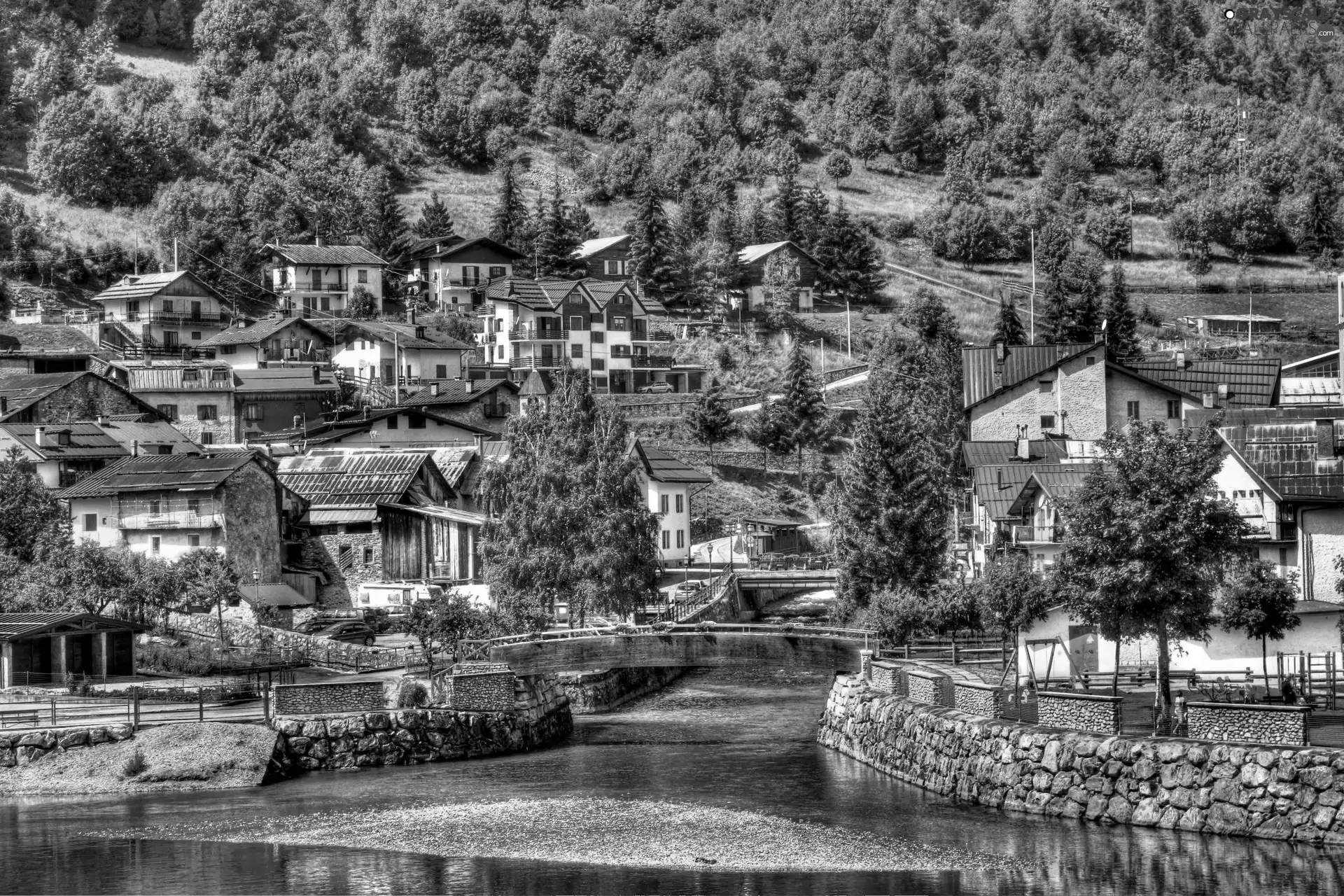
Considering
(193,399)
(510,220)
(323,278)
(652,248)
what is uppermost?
(510,220)

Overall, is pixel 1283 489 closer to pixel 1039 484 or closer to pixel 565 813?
pixel 1039 484

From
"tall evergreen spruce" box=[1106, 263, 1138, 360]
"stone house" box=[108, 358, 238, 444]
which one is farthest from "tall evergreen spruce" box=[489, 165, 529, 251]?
"tall evergreen spruce" box=[1106, 263, 1138, 360]

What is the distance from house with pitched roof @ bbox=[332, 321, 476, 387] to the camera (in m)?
113

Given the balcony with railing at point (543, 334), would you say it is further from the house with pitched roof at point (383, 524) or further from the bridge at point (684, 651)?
the bridge at point (684, 651)

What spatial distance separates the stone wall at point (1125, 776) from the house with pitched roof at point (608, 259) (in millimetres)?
93410

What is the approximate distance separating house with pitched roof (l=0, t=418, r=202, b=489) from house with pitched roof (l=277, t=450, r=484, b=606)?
784cm

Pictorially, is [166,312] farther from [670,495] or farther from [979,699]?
[979,699]

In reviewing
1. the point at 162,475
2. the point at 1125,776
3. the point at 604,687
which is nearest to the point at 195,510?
the point at 162,475

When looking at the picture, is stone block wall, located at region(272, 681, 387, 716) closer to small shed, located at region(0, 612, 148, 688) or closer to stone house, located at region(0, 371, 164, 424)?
small shed, located at region(0, 612, 148, 688)

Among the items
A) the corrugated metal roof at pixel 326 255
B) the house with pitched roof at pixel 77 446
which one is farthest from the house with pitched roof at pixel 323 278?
the house with pitched roof at pixel 77 446

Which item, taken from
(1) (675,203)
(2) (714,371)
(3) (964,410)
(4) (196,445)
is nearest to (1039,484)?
(3) (964,410)

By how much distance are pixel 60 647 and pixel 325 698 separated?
11026 mm

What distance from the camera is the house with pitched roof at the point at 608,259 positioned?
138250 mm

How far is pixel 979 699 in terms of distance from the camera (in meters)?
45.4
